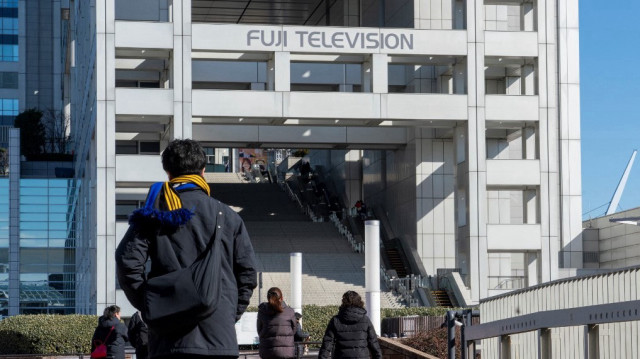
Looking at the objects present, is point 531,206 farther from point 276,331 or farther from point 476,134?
point 276,331

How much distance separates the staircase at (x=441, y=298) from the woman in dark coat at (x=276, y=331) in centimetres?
3399

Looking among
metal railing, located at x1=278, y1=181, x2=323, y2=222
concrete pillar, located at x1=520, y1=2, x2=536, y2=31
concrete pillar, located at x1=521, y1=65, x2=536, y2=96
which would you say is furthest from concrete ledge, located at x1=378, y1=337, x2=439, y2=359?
metal railing, located at x1=278, y1=181, x2=323, y2=222

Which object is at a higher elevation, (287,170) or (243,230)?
(287,170)

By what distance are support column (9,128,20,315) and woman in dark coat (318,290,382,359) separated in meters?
59.6

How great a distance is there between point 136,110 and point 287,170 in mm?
33025

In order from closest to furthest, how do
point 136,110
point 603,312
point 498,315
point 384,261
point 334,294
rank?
point 603,312 → point 498,315 → point 136,110 → point 334,294 → point 384,261

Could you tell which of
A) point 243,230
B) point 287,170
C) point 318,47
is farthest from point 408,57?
point 243,230

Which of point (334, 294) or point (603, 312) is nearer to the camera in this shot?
point (603, 312)

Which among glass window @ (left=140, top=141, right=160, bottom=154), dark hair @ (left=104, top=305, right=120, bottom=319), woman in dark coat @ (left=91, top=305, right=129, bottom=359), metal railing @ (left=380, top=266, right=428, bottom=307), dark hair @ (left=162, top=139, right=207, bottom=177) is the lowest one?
woman in dark coat @ (left=91, top=305, right=129, bottom=359)

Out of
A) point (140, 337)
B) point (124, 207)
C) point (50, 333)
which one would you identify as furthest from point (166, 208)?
point (124, 207)

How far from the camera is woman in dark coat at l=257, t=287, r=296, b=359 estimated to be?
48.5 ft

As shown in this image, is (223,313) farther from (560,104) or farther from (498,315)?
(560,104)

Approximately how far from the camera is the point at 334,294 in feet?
166

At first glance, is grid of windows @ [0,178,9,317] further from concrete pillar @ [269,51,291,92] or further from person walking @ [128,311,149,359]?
person walking @ [128,311,149,359]
